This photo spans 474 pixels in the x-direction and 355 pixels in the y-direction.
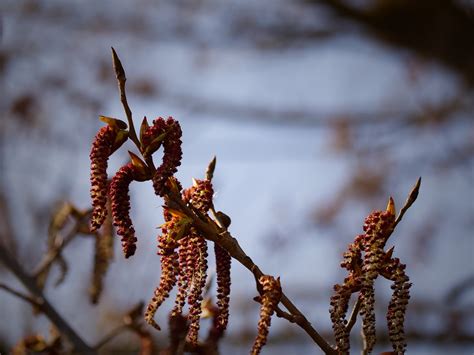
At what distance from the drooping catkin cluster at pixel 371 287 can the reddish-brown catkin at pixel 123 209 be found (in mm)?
221

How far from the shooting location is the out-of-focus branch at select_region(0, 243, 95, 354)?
2.96 ft

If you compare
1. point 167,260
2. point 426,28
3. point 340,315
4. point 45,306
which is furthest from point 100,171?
point 426,28

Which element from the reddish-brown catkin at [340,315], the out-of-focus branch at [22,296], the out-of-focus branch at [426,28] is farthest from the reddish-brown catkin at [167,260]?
the out-of-focus branch at [426,28]

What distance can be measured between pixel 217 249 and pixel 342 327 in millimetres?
153

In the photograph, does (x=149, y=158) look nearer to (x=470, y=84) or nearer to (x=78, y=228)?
(x=78, y=228)

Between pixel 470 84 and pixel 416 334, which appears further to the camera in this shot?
pixel 470 84

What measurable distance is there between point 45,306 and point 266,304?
1.45ft

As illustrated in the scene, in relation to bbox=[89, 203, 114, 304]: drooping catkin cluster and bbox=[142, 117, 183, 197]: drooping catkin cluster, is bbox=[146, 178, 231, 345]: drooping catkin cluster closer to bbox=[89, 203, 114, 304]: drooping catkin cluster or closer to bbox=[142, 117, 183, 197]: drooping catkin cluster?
bbox=[142, 117, 183, 197]: drooping catkin cluster

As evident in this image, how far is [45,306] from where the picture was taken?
3.09 ft

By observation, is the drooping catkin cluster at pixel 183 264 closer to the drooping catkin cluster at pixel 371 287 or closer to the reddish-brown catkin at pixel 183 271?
the reddish-brown catkin at pixel 183 271

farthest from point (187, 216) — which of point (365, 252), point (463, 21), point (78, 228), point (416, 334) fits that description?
point (463, 21)

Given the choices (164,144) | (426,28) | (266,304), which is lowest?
(266,304)

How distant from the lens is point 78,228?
1.14 m

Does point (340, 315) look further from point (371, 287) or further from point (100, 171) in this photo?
point (100, 171)
